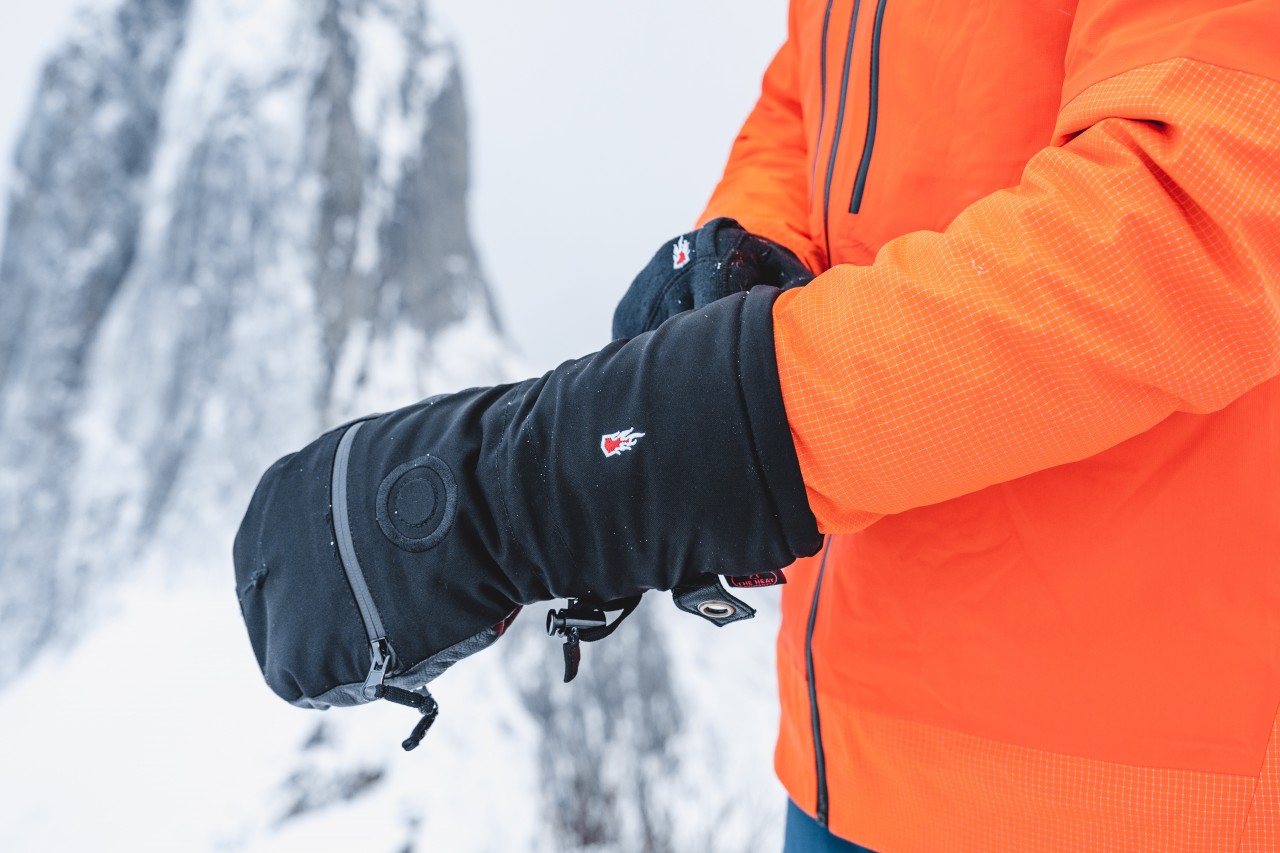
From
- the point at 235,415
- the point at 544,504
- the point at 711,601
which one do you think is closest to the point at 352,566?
the point at 544,504

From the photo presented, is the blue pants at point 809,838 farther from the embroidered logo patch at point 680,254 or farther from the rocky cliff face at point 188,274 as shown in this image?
the rocky cliff face at point 188,274

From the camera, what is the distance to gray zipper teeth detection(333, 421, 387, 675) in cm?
58

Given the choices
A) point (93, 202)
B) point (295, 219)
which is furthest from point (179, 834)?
point (93, 202)

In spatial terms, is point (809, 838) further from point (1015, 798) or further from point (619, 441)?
point (619, 441)

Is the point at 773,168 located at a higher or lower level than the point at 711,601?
higher

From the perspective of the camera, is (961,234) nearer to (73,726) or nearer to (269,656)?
(269,656)

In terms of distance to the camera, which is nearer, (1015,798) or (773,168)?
(1015,798)

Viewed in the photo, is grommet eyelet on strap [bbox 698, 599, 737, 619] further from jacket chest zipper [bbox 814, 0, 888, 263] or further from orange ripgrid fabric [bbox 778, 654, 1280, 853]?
jacket chest zipper [bbox 814, 0, 888, 263]

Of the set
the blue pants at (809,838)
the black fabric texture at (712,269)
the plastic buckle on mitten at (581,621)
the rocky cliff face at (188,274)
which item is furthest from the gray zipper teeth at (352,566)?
the rocky cliff face at (188,274)

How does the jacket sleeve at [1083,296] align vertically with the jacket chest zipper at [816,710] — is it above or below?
above

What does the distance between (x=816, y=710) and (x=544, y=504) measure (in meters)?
0.34

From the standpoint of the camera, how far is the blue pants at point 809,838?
69 centimetres

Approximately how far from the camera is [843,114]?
653mm

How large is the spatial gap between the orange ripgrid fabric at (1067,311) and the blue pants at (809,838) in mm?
391
